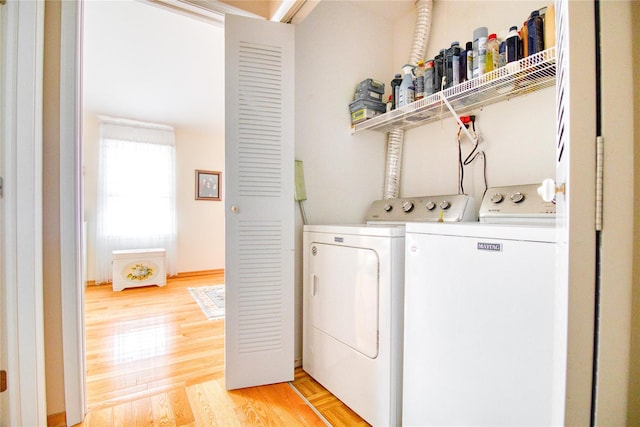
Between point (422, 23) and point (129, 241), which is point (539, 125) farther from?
point (129, 241)

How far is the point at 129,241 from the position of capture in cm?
424

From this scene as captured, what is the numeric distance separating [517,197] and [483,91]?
56 cm

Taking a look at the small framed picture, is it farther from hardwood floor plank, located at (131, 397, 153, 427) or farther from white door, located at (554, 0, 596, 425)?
white door, located at (554, 0, 596, 425)

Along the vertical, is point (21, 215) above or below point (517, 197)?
below

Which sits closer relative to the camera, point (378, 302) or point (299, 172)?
point (378, 302)

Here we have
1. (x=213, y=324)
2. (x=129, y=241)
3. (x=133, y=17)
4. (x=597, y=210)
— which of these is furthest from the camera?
(x=129, y=241)

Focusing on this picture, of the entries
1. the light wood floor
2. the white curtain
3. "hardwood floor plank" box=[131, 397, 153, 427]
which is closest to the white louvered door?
the light wood floor

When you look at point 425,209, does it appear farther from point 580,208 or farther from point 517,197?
point 580,208

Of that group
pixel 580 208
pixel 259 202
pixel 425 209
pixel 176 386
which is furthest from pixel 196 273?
pixel 580 208

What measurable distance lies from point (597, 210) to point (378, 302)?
0.98 meters

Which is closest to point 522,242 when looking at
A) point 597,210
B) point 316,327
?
point 597,210

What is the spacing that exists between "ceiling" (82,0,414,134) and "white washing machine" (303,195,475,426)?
1558mm

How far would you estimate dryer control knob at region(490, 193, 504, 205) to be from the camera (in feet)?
4.49

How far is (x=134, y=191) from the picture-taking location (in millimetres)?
4258
